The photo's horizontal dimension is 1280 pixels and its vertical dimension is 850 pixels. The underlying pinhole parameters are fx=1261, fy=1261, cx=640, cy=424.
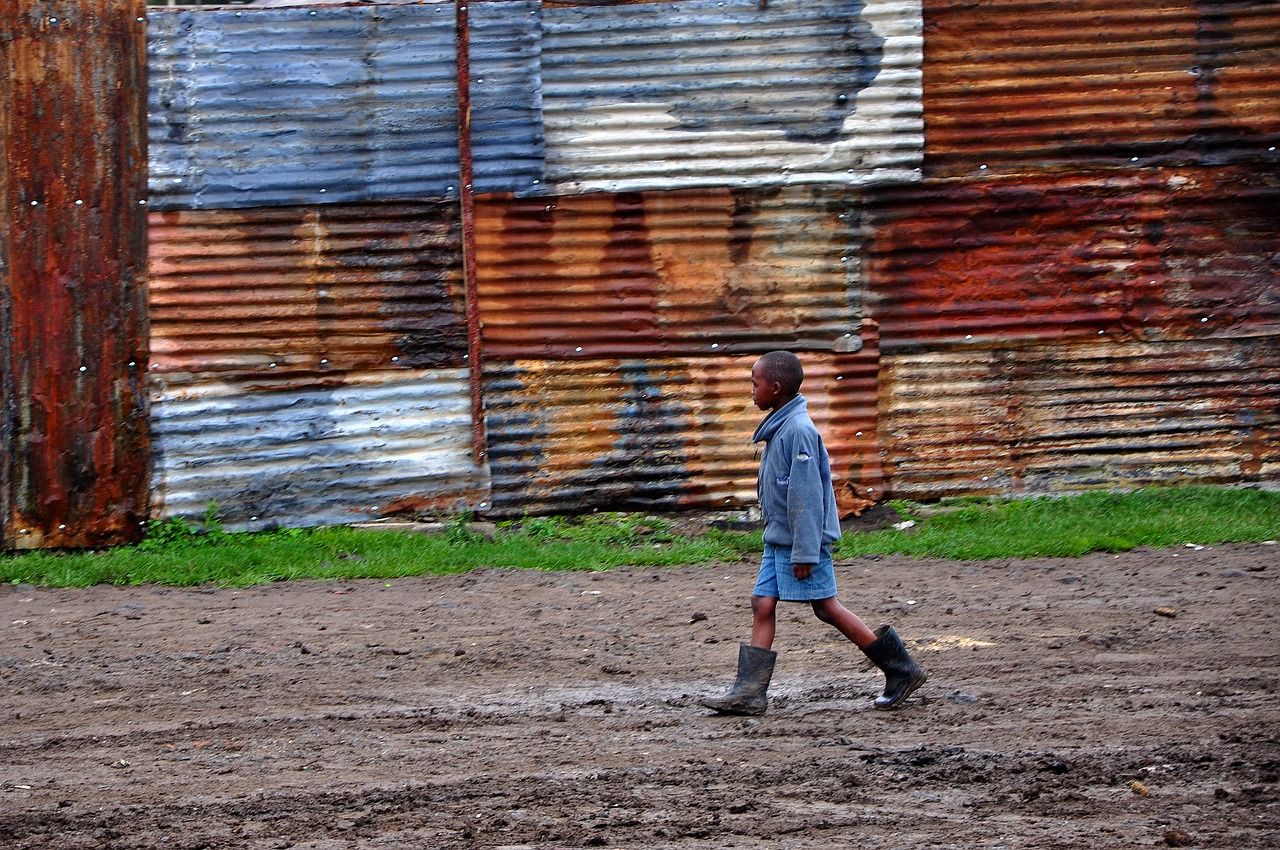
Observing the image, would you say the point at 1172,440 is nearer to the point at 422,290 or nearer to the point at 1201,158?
the point at 1201,158

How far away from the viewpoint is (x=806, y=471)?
5094mm

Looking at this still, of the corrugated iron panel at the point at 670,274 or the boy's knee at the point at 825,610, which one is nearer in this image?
the boy's knee at the point at 825,610

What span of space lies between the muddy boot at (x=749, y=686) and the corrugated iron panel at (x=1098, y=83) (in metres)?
5.01

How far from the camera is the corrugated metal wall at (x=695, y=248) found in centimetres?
875

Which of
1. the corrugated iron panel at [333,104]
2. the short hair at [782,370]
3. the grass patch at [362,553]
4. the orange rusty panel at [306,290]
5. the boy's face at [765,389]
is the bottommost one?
the grass patch at [362,553]

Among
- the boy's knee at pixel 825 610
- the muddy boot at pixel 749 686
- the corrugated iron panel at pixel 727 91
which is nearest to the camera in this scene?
the muddy boot at pixel 749 686

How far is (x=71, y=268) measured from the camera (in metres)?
8.56

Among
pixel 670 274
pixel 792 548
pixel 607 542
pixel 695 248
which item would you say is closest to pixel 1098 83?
pixel 695 248

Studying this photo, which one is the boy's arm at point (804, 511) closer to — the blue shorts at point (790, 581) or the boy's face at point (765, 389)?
the blue shorts at point (790, 581)

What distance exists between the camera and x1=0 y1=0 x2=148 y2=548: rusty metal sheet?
8492 millimetres

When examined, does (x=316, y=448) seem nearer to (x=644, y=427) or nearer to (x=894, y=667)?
(x=644, y=427)

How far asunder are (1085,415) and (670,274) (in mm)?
3172

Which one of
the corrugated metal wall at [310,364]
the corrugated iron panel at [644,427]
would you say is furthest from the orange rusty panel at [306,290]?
the corrugated iron panel at [644,427]

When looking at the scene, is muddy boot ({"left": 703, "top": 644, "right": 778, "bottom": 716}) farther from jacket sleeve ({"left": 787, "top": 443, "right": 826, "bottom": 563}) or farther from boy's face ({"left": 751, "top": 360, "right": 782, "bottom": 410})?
boy's face ({"left": 751, "top": 360, "right": 782, "bottom": 410})
